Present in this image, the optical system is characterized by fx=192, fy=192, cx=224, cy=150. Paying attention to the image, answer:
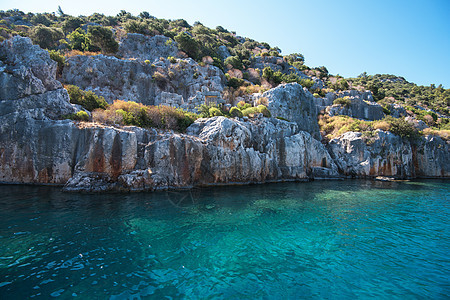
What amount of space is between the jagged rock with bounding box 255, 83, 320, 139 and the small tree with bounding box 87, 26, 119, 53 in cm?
3306

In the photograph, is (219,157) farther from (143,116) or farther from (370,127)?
(370,127)

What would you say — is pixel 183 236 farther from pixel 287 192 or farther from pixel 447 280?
pixel 287 192

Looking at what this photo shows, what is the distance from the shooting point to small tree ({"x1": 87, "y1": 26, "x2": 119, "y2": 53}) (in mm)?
37875

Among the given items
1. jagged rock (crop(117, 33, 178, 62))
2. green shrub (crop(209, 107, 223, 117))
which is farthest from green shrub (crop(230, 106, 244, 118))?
jagged rock (crop(117, 33, 178, 62))

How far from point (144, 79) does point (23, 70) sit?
19.4 metres

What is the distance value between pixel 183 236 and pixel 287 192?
12.8 metres

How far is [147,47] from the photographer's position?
46.5 m

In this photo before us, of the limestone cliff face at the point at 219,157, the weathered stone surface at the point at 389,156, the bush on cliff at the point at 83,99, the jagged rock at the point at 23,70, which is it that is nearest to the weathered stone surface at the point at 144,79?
the bush on cliff at the point at 83,99

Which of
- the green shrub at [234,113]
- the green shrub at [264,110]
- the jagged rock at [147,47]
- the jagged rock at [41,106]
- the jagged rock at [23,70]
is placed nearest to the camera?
the jagged rock at [41,106]

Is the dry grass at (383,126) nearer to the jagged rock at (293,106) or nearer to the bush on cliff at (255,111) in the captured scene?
the jagged rock at (293,106)

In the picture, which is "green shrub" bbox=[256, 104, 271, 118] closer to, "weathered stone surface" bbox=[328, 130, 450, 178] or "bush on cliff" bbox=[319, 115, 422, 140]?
"weathered stone surface" bbox=[328, 130, 450, 178]

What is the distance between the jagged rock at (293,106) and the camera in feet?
102

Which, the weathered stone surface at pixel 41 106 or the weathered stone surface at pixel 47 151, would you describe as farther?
the weathered stone surface at pixel 41 106

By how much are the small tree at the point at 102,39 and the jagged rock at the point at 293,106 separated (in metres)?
33.1
